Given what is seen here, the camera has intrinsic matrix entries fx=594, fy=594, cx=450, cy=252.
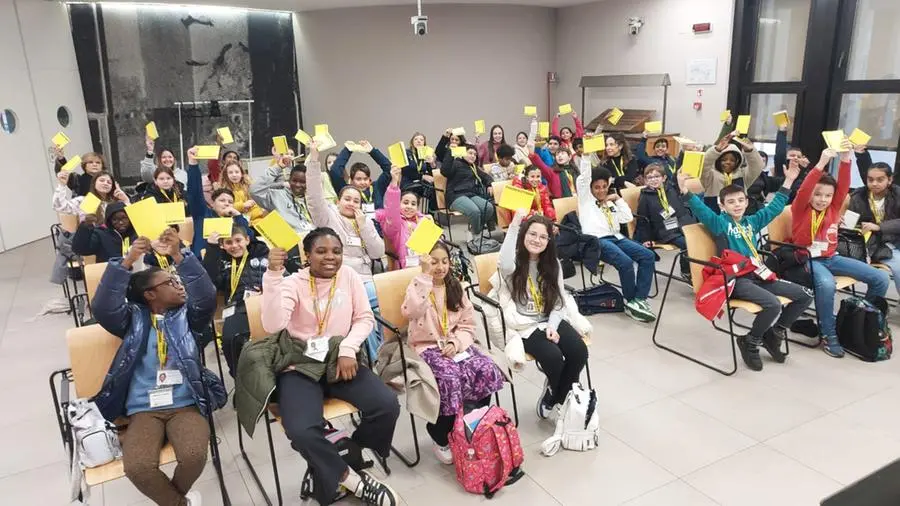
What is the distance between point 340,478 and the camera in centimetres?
237

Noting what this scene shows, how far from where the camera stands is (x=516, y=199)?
3.12 meters

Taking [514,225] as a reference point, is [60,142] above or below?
above

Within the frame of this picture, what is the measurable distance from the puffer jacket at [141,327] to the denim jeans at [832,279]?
3.64 m

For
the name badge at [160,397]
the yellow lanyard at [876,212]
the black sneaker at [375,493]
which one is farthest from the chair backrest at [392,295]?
the yellow lanyard at [876,212]

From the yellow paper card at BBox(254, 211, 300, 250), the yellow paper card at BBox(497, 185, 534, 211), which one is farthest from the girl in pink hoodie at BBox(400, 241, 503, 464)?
the yellow paper card at BBox(254, 211, 300, 250)

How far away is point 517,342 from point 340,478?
1044 mm

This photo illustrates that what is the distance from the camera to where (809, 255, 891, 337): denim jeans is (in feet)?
12.5

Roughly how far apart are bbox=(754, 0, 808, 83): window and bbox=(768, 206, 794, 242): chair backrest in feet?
12.9

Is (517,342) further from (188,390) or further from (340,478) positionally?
(188,390)

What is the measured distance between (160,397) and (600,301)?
3.31 meters

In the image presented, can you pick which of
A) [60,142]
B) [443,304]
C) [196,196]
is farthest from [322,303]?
[60,142]

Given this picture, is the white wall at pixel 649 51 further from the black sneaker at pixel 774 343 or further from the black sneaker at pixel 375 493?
the black sneaker at pixel 375 493

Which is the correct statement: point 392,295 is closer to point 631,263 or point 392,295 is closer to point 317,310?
point 317,310

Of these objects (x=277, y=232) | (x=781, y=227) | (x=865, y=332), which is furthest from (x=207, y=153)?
(x=865, y=332)
